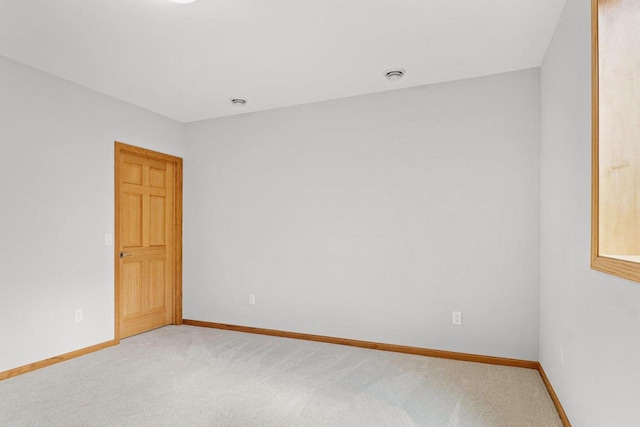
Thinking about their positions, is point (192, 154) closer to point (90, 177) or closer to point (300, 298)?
point (90, 177)

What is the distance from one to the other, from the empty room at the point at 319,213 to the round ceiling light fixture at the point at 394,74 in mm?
69

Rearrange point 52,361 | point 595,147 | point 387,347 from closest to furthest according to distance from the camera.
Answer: point 595,147, point 52,361, point 387,347

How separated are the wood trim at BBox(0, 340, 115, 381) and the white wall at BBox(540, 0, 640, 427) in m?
3.76

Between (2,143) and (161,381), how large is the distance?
7.15ft

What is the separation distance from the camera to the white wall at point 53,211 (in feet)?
9.56

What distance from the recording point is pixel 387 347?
3.51 m

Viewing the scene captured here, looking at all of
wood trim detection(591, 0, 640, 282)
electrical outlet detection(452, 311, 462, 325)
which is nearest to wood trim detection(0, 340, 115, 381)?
electrical outlet detection(452, 311, 462, 325)

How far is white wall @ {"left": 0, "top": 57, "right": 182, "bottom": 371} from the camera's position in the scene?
2914mm

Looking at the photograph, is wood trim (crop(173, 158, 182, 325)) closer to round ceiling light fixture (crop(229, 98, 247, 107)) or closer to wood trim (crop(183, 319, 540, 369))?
wood trim (crop(183, 319, 540, 369))

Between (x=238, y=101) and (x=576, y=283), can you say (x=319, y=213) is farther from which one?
(x=576, y=283)

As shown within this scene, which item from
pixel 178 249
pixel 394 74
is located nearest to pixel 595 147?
pixel 394 74

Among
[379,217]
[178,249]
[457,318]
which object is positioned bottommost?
[457,318]

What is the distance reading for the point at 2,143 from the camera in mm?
2871

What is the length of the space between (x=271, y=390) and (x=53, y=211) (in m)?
2.39
